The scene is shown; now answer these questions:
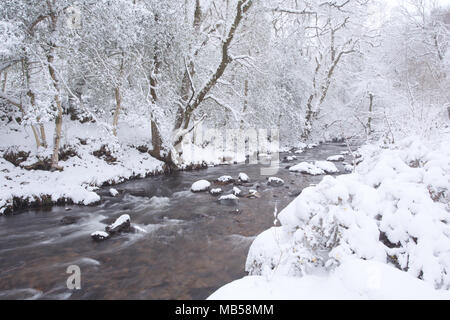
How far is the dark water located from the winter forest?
1.7 inches

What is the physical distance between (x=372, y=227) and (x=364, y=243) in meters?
0.24

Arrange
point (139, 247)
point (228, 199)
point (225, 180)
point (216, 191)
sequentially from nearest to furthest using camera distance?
point (139, 247) → point (228, 199) → point (216, 191) → point (225, 180)

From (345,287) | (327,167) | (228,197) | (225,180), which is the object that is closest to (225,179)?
(225,180)

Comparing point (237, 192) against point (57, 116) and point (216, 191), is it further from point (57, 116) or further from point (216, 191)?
point (57, 116)

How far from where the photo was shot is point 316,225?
11.0 ft

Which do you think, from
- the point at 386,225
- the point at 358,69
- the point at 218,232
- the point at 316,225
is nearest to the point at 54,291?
the point at 218,232

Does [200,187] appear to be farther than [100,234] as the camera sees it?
Yes

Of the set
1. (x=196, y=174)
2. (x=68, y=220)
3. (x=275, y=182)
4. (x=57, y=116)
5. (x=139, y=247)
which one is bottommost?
(x=139, y=247)

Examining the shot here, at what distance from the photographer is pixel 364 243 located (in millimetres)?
3092

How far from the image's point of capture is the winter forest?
10.3 feet

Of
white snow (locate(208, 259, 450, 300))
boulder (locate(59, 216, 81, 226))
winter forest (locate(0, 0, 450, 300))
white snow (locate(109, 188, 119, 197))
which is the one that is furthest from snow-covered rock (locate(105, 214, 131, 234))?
white snow (locate(208, 259, 450, 300))
